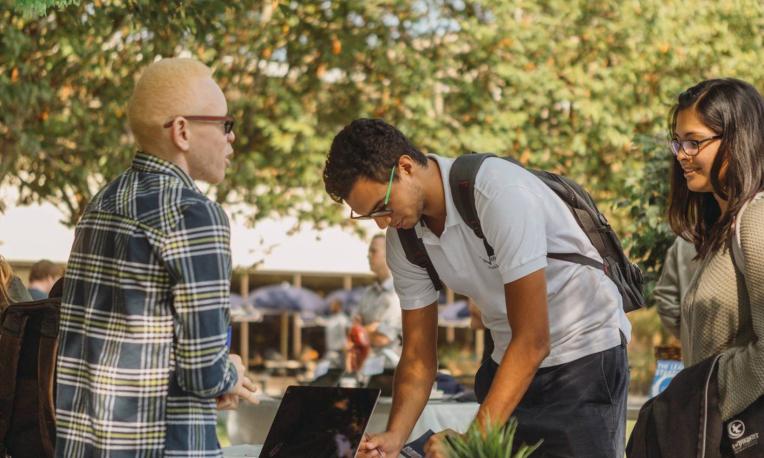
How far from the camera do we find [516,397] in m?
3.08

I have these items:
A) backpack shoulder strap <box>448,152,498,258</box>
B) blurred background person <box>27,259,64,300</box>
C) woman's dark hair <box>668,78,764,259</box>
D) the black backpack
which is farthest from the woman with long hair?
blurred background person <box>27,259,64,300</box>

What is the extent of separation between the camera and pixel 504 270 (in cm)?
309

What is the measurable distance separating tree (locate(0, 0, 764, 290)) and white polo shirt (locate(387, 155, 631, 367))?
337 inches

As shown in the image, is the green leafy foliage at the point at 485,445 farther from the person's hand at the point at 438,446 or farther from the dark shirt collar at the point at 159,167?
the dark shirt collar at the point at 159,167

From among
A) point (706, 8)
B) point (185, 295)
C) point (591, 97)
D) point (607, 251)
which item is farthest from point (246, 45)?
point (185, 295)

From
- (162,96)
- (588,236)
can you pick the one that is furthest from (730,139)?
(162,96)

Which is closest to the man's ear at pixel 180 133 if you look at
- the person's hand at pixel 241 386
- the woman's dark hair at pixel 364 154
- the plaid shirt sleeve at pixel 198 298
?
the plaid shirt sleeve at pixel 198 298

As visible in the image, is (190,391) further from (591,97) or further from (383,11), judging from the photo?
(591,97)

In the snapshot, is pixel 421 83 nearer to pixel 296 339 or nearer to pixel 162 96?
pixel 162 96

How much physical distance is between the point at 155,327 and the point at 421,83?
11.2 metres

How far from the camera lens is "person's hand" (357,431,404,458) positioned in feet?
11.0

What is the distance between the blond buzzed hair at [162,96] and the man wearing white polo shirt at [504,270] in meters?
0.65

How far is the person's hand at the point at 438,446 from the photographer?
280cm

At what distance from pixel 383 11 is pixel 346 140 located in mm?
10660
